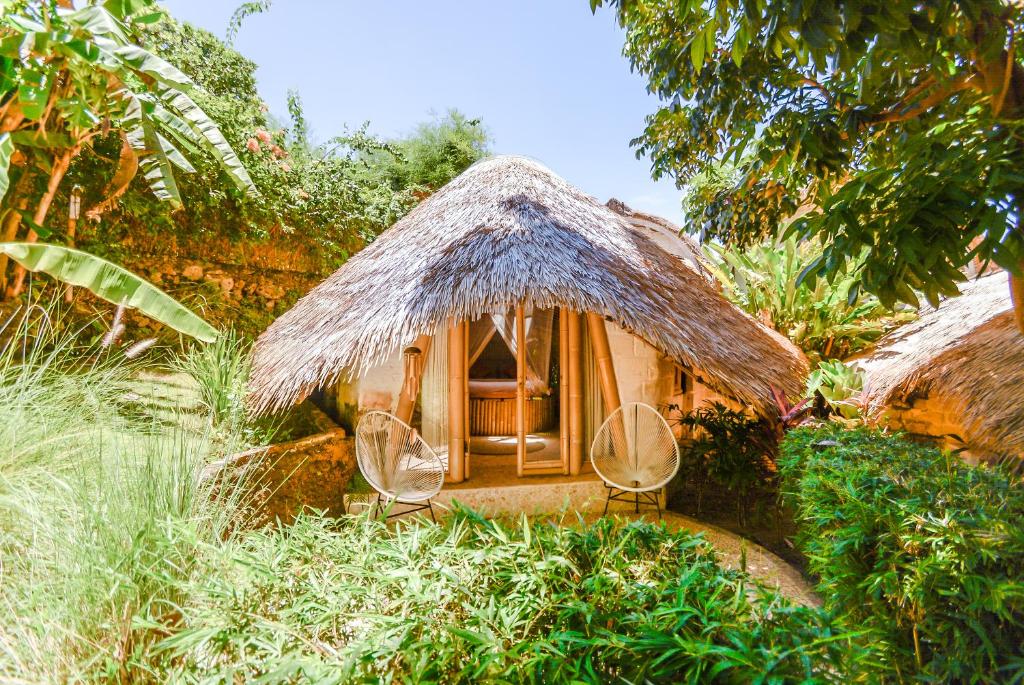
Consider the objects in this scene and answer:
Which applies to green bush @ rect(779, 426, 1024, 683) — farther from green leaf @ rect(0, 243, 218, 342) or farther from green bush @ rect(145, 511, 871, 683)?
green leaf @ rect(0, 243, 218, 342)

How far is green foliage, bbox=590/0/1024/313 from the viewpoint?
147 cm

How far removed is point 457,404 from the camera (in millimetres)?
4723

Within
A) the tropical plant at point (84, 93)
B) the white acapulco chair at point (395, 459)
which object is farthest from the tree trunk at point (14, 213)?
the white acapulco chair at point (395, 459)

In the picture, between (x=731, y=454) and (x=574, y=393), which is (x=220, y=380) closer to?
(x=574, y=393)

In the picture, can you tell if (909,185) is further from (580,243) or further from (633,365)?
(633,365)

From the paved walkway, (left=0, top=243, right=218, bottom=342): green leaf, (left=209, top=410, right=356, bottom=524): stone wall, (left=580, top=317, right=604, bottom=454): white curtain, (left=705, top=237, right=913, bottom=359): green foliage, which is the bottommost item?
the paved walkway

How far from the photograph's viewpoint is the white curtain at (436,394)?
5.16 meters

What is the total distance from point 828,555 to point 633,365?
3.02 meters

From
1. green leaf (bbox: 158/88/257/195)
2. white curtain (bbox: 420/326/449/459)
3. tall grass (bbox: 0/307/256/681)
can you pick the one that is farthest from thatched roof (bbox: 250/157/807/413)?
tall grass (bbox: 0/307/256/681)

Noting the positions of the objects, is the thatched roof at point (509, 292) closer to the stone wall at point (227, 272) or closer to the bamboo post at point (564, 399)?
the bamboo post at point (564, 399)

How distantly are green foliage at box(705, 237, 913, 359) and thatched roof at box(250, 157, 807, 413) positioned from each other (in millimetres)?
788

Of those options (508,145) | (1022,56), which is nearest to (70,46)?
(1022,56)

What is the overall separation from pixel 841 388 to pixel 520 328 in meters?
2.75

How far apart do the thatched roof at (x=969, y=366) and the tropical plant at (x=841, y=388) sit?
0.08 metres
